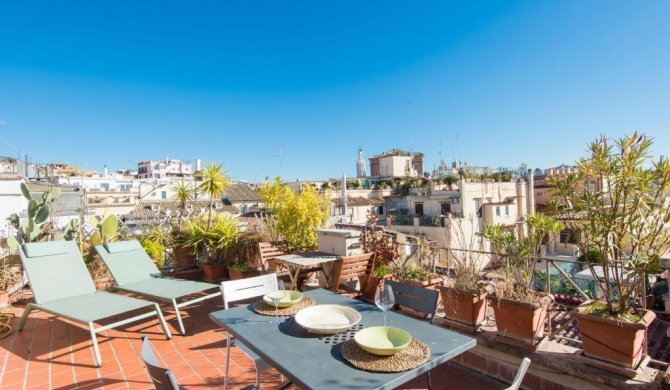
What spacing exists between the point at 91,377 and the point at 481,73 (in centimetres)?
1482

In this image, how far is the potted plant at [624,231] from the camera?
7.20 ft

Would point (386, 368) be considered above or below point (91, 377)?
above

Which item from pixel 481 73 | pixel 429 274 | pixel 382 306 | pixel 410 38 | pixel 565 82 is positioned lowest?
pixel 429 274

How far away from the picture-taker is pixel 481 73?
13695mm

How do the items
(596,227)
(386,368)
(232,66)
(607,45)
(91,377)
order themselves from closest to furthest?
(386,368)
(596,227)
(91,377)
(607,45)
(232,66)

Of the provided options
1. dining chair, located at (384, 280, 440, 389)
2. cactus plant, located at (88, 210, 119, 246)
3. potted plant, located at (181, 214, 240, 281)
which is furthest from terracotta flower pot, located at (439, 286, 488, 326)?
cactus plant, located at (88, 210, 119, 246)

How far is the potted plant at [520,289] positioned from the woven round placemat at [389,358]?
1.33m

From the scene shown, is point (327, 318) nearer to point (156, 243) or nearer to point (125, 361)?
point (125, 361)

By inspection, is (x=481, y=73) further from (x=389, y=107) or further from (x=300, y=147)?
(x=300, y=147)

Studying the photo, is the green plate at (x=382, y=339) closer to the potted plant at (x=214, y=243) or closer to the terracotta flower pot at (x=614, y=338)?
the terracotta flower pot at (x=614, y=338)

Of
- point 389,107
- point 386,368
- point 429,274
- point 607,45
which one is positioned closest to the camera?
point 386,368

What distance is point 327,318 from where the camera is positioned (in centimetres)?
215

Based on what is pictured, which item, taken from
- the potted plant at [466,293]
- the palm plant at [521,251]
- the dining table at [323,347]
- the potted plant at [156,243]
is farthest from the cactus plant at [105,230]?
the palm plant at [521,251]

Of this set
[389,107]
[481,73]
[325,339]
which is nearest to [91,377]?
[325,339]
